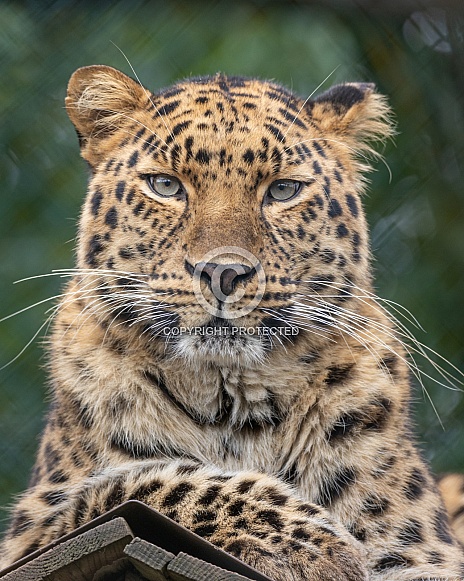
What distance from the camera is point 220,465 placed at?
3748 millimetres

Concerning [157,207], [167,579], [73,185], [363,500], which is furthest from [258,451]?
[73,185]

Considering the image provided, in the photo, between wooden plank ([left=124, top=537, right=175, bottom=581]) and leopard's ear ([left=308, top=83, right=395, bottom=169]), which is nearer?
wooden plank ([left=124, top=537, right=175, bottom=581])

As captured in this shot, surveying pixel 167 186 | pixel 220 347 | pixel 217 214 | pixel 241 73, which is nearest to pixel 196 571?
pixel 220 347

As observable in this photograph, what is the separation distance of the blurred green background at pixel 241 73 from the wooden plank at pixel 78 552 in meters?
3.11

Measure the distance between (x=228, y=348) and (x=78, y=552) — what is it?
3.79 feet

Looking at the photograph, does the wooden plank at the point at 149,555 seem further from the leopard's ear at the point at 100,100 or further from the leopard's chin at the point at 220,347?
the leopard's ear at the point at 100,100

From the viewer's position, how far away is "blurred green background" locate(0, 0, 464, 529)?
5.84 m

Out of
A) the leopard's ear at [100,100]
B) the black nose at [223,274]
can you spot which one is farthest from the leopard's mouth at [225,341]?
the leopard's ear at [100,100]

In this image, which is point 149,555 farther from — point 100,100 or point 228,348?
point 100,100

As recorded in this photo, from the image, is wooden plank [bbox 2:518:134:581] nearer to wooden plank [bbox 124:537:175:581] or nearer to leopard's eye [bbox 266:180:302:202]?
wooden plank [bbox 124:537:175:581]

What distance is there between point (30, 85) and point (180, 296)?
2.75m

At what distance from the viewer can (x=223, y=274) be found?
3533mm

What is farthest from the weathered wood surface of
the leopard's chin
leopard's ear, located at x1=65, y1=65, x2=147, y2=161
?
leopard's ear, located at x1=65, y1=65, x2=147, y2=161

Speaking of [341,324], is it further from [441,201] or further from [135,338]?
[441,201]
